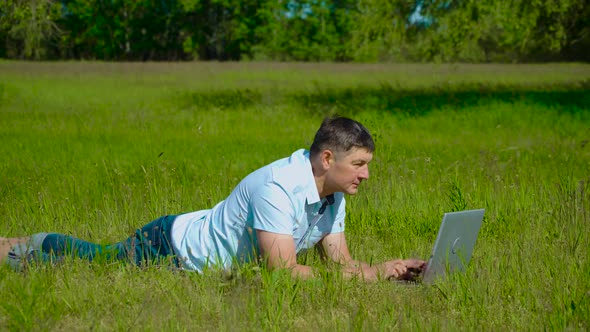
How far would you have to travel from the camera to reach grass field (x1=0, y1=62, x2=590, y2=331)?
3979 mm

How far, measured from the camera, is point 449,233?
4.29 m

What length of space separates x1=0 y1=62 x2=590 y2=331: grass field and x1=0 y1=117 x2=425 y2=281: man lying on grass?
5.5 inches

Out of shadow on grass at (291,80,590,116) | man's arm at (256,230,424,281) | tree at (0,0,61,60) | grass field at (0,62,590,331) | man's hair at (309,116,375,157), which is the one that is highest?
tree at (0,0,61,60)

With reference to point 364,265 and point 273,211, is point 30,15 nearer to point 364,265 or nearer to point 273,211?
point 364,265

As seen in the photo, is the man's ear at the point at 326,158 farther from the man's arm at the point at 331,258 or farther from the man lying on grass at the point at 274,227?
the man's arm at the point at 331,258

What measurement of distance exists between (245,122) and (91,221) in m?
8.36

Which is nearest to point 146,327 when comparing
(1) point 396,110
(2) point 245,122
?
(2) point 245,122

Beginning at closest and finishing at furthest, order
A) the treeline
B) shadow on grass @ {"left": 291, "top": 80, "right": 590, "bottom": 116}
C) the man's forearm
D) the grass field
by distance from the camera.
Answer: the grass field
the man's forearm
shadow on grass @ {"left": 291, "top": 80, "right": 590, "bottom": 116}
the treeline

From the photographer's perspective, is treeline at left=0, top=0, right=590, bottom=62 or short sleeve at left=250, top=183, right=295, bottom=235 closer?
short sleeve at left=250, top=183, right=295, bottom=235

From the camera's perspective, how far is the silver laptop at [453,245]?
4.26 metres

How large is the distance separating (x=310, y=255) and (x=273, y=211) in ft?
3.34

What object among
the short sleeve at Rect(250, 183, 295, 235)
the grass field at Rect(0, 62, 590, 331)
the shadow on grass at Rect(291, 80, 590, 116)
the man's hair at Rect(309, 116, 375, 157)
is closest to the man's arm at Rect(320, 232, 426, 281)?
the grass field at Rect(0, 62, 590, 331)

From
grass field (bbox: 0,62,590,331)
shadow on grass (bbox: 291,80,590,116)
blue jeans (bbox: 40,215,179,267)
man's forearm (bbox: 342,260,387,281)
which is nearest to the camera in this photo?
grass field (bbox: 0,62,590,331)

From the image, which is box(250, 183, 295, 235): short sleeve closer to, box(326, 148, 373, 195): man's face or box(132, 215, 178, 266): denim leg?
box(326, 148, 373, 195): man's face
